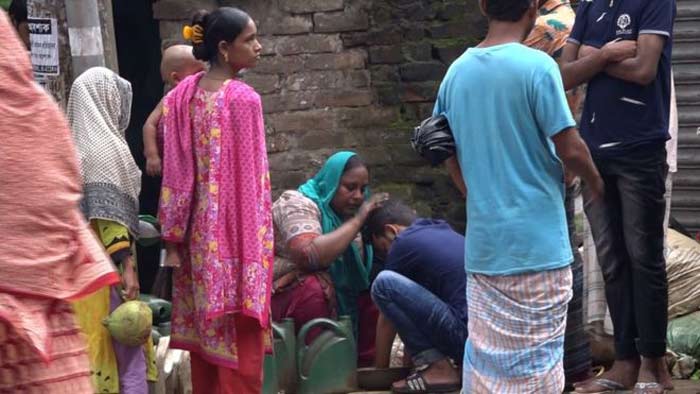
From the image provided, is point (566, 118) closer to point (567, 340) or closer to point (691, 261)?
point (567, 340)

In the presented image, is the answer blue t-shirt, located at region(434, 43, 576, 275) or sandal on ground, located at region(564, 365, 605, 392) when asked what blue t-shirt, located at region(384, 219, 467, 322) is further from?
blue t-shirt, located at region(434, 43, 576, 275)

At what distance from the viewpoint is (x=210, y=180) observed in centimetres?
570

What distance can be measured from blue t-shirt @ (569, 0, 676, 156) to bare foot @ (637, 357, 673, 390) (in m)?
0.88

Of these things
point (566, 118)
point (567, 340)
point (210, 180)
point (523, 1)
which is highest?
point (523, 1)

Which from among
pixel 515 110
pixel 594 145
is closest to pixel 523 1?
pixel 515 110

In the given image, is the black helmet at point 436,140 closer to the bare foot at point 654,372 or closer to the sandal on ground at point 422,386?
the bare foot at point 654,372

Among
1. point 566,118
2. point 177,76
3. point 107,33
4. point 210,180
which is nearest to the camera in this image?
point 566,118

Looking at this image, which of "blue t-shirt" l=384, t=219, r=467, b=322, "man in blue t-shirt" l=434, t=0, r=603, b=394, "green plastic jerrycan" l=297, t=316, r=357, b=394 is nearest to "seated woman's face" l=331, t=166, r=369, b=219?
"blue t-shirt" l=384, t=219, r=467, b=322

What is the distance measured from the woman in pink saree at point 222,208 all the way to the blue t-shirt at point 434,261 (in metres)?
0.90

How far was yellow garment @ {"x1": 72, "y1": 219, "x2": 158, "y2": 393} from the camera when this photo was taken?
18.7ft

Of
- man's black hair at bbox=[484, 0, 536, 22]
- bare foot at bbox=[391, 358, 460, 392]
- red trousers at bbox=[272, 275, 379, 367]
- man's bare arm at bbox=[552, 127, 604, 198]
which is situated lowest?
bare foot at bbox=[391, 358, 460, 392]

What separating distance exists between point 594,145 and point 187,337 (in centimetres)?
185

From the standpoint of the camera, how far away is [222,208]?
5.71m

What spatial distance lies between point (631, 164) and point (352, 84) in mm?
2640
